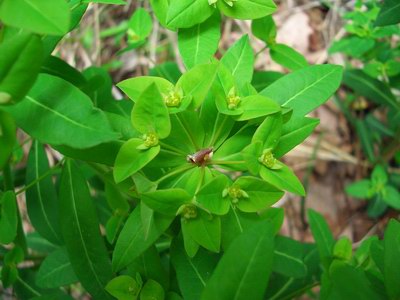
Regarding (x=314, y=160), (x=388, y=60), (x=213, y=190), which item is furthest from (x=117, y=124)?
(x=314, y=160)

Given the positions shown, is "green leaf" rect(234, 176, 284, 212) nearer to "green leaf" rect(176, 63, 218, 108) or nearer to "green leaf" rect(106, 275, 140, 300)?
"green leaf" rect(176, 63, 218, 108)

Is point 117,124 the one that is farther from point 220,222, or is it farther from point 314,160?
point 314,160

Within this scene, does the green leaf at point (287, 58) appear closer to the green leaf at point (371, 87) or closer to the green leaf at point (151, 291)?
the green leaf at point (371, 87)

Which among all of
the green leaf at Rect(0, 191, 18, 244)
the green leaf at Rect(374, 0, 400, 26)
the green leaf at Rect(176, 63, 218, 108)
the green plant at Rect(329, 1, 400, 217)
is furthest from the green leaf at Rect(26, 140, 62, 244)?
the green plant at Rect(329, 1, 400, 217)

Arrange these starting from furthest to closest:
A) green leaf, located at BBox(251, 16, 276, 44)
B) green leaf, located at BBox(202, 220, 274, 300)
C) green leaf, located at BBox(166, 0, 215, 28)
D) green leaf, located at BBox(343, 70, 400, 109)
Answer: green leaf, located at BBox(343, 70, 400, 109) < green leaf, located at BBox(251, 16, 276, 44) < green leaf, located at BBox(166, 0, 215, 28) < green leaf, located at BBox(202, 220, 274, 300)

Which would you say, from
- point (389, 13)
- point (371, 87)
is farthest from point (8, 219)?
point (371, 87)
